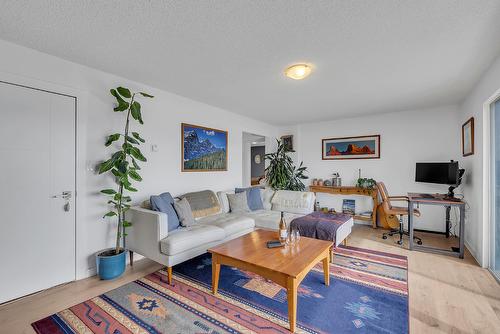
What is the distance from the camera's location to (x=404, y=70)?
8.88 feet

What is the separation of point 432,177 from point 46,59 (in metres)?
5.60

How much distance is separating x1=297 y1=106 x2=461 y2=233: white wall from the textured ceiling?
4.18 feet

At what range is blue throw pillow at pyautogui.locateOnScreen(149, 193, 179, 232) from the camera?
9.22 feet

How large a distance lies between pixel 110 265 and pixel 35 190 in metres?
1.05

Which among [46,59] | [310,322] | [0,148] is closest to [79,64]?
[46,59]

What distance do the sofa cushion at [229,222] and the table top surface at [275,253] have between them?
20.5 inches

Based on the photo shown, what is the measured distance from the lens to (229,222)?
328 centimetres

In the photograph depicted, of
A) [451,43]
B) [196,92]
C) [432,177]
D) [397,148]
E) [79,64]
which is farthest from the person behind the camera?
[397,148]

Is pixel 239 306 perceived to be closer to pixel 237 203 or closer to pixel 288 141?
pixel 237 203

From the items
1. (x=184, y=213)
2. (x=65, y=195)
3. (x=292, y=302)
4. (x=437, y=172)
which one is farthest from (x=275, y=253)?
(x=437, y=172)

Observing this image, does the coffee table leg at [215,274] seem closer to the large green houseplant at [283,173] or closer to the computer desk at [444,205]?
the computer desk at [444,205]

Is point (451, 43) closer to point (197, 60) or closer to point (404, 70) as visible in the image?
point (404, 70)

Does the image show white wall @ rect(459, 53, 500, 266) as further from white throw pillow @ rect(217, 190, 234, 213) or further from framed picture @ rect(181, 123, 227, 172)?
framed picture @ rect(181, 123, 227, 172)

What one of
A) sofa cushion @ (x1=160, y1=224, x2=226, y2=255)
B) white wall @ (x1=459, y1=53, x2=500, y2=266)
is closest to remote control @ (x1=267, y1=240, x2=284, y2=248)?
sofa cushion @ (x1=160, y1=224, x2=226, y2=255)
